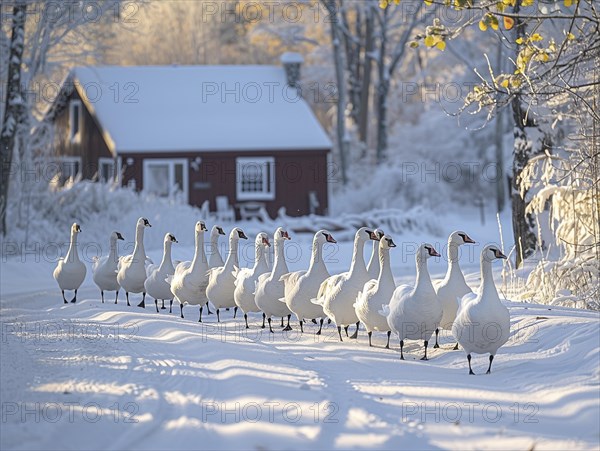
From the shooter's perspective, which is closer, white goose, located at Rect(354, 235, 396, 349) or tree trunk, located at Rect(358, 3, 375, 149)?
white goose, located at Rect(354, 235, 396, 349)

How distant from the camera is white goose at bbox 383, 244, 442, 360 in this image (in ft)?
35.5

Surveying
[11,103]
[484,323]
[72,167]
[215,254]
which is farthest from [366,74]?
[484,323]

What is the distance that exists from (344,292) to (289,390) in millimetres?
3186

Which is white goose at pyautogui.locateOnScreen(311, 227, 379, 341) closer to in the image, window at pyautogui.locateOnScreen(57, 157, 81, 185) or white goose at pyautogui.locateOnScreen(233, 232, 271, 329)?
white goose at pyautogui.locateOnScreen(233, 232, 271, 329)

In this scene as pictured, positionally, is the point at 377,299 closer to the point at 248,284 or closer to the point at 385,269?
the point at 385,269

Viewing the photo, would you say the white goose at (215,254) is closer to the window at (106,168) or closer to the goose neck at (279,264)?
the goose neck at (279,264)

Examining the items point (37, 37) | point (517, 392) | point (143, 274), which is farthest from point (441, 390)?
point (37, 37)

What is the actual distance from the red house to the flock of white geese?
21133mm

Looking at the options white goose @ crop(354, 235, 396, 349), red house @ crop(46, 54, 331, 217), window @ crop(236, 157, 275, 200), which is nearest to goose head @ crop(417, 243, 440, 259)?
white goose @ crop(354, 235, 396, 349)

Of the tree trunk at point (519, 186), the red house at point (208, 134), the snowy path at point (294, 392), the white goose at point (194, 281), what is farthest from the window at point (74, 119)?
the snowy path at point (294, 392)

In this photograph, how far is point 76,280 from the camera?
1650 cm

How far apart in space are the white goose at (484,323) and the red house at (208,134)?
27.7 m

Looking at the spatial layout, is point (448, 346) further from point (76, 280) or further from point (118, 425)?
point (76, 280)

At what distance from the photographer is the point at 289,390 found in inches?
361
